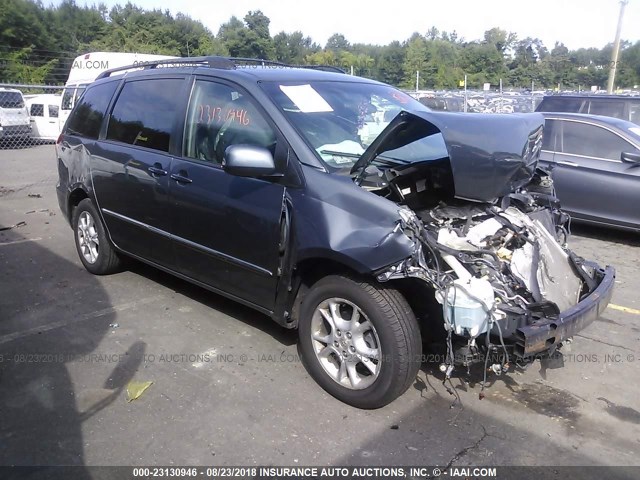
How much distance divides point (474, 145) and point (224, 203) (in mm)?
1658

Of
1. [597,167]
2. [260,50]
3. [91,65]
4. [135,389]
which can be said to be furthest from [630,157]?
[260,50]

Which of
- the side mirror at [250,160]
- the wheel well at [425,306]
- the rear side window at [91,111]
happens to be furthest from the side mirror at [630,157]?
the rear side window at [91,111]

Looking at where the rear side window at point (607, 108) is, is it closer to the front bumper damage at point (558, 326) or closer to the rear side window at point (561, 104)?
the rear side window at point (561, 104)

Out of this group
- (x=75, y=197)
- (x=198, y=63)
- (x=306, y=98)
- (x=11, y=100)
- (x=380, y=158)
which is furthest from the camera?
(x=11, y=100)

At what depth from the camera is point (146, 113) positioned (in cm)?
455

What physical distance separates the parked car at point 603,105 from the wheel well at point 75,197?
790 centimetres

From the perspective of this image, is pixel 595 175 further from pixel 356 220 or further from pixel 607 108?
pixel 356 220

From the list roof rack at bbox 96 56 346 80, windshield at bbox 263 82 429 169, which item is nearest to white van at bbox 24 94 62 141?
roof rack at bbox 96 56 346 80

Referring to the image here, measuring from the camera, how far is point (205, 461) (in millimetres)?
2838

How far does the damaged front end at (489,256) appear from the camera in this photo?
2.90 m

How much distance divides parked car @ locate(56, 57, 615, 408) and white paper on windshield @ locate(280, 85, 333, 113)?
0.01 metres

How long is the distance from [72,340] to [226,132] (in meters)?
1.92

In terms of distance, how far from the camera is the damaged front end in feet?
9.51

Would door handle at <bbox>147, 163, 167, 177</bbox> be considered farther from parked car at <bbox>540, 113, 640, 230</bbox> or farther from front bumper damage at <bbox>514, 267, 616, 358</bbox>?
parked car at <bbox>540, 113, 640, 230</bbox>
